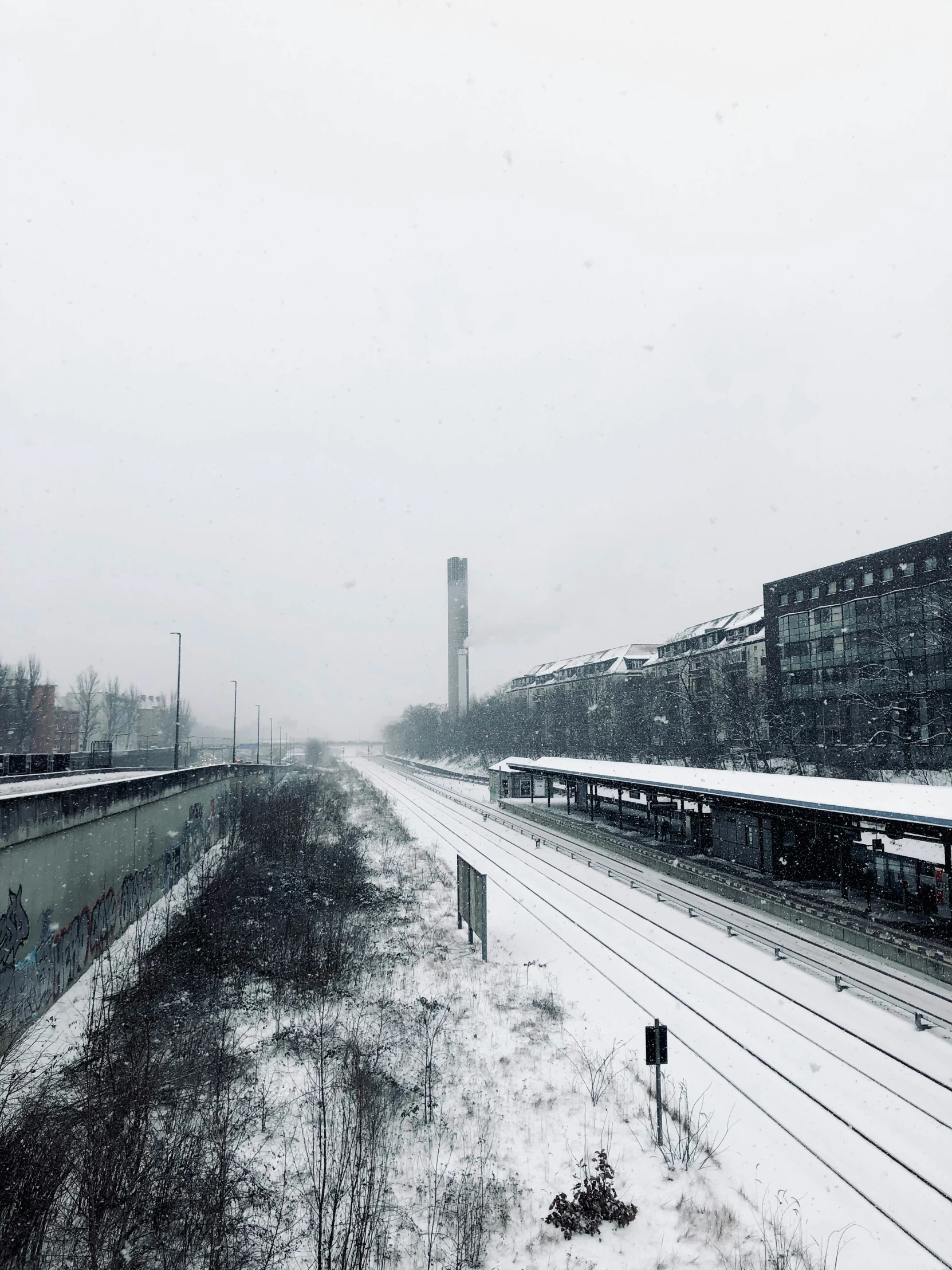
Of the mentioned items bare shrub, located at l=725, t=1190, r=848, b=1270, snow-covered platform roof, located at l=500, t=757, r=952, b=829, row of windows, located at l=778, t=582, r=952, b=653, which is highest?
row of windows, located at l=778, t=582, r=952, b=653

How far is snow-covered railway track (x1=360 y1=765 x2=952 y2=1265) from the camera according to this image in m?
8.79

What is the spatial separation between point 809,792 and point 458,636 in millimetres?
153131

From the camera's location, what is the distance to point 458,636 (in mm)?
173250

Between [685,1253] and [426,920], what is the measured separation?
15101 millimetres

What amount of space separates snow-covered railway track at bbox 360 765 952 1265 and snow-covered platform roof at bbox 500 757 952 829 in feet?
14.3

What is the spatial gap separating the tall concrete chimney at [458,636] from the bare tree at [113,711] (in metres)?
64.8

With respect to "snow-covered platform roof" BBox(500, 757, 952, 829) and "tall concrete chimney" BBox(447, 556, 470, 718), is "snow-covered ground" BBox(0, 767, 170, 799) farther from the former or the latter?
"tall concrete chimney" BBox(447, 556, 470, 718)

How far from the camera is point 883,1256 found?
7551 mm

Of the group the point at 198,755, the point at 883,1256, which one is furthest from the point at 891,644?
the point at 198,755

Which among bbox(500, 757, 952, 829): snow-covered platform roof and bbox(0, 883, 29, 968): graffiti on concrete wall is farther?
bbox(500, 757, 952, 829): snow-covered platform roof

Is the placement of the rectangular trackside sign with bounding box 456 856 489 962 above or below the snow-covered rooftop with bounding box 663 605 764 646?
below

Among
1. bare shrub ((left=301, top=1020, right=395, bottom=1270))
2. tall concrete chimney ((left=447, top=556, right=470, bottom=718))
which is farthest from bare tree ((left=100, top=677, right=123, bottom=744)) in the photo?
bare shrub ((left=301, top=1020, right=395, bottom=1270))

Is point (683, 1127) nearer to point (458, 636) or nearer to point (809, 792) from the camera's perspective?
point (809, 792)

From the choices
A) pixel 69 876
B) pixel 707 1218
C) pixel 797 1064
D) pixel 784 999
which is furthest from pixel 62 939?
pixel 784 999
